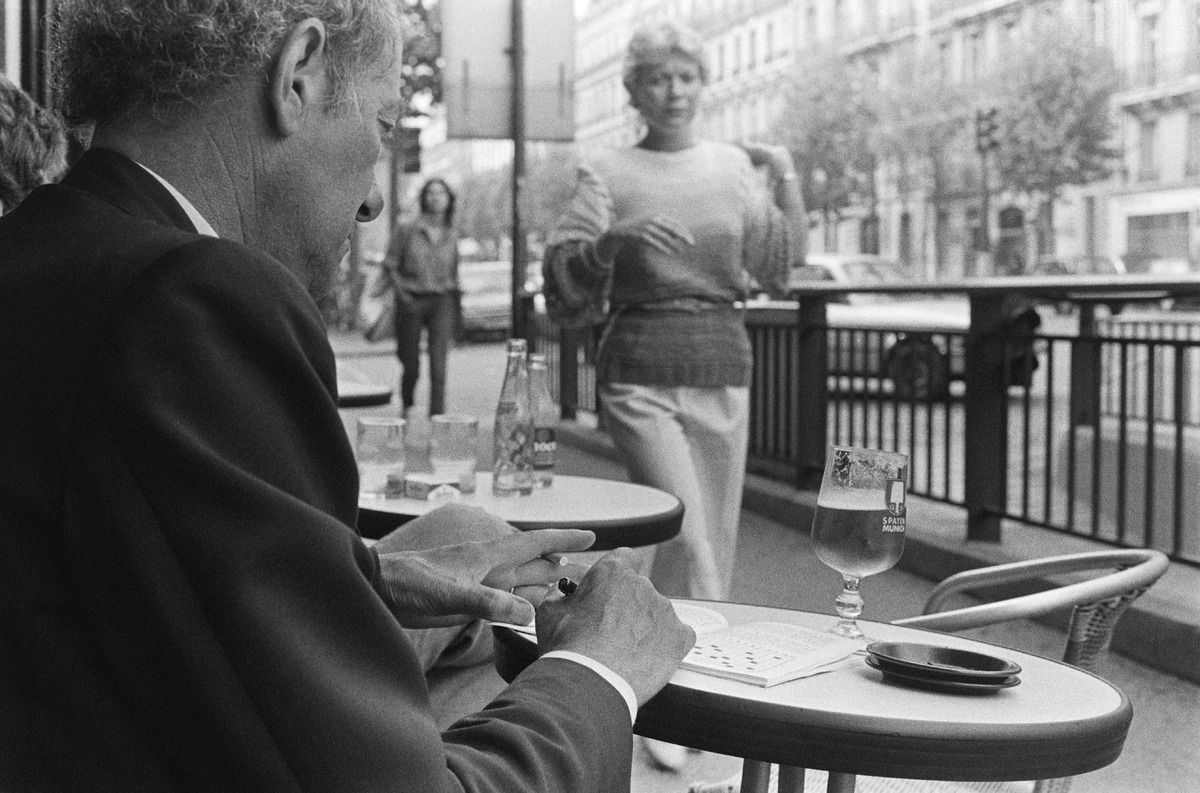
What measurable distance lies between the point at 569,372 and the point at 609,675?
10.7m

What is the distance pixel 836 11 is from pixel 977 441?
66751 mm

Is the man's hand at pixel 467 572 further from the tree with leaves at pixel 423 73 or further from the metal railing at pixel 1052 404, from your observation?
the tree with leaves at pixel 423 73

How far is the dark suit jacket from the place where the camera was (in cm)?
104

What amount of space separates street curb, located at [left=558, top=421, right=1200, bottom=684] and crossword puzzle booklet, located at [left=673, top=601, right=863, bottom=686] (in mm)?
1753

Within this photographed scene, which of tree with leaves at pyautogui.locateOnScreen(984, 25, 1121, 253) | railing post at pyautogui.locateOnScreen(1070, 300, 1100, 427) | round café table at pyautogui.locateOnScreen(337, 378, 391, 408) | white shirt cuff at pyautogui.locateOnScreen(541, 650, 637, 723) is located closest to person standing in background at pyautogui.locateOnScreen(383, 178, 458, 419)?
round café table at pyautogui.locateOnScreen(337, 378, 391, 408)

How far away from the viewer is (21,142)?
109 inches

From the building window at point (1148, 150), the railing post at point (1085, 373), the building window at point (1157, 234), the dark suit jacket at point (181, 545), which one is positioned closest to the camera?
the dark suit jacket at point (181, 545)

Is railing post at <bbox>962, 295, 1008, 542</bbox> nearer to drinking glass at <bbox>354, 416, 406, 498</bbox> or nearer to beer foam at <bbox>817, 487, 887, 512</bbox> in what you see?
drinking glass at <bbox>354, 416, 406, 498</bbox>

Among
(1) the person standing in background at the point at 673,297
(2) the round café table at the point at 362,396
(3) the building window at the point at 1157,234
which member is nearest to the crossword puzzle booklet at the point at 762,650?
(1) the person standing in background at the point at 673,297

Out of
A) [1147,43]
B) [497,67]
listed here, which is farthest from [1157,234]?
[497,67]

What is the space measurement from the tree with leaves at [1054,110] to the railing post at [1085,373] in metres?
40.0

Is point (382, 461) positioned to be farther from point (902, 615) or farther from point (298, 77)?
point (902, 615)

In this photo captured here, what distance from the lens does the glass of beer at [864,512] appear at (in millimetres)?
1943

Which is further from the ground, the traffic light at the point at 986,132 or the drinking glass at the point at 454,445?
the traffic light at the point at 986,132
